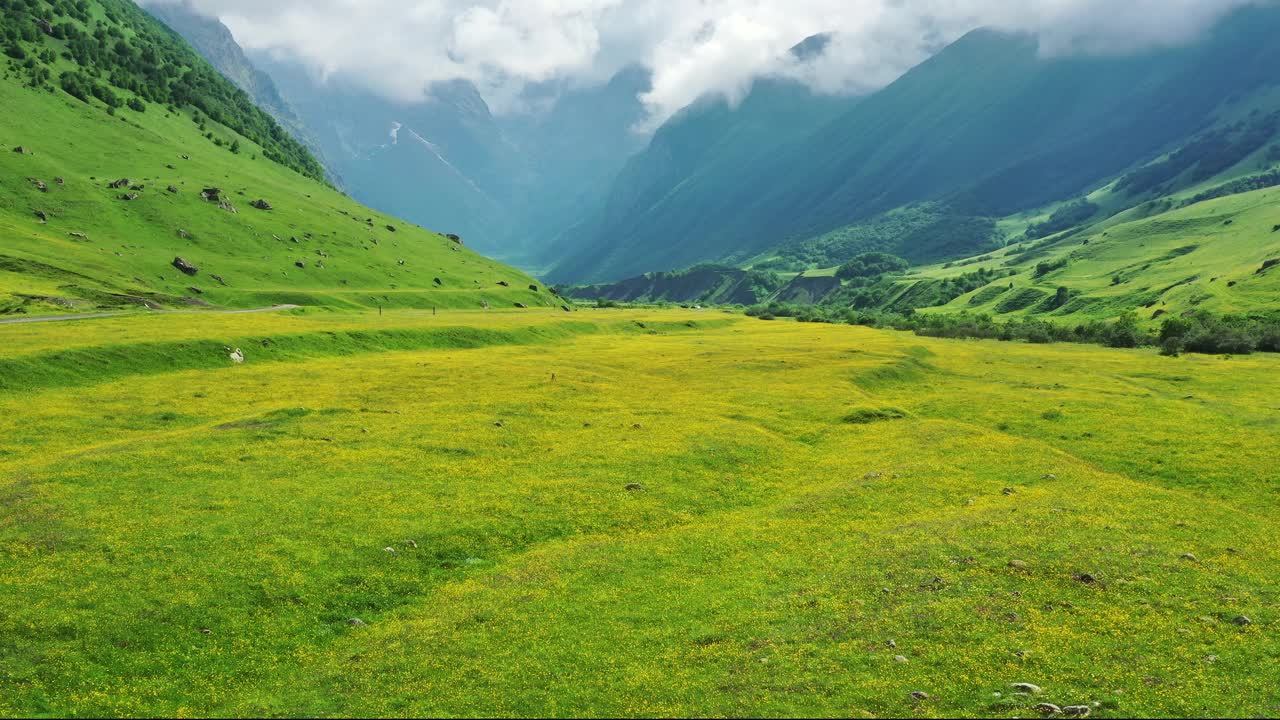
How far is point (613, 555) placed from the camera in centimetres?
3038

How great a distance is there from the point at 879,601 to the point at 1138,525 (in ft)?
55.9

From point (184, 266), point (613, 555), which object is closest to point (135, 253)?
point (184, 266)

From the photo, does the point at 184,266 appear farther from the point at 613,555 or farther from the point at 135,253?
the point at 613,555

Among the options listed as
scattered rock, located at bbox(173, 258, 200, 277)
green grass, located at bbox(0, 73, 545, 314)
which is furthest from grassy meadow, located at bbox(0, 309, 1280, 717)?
scattered rock, located at bbox(173, 258, 200, 277)

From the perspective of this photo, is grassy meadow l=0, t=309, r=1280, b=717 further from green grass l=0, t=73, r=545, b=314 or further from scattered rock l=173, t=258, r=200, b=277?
scattered rock l=173, t=258, r=200, b=277

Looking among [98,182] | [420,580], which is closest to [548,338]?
[420,580]

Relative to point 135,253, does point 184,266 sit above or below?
below

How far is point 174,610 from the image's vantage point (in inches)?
913

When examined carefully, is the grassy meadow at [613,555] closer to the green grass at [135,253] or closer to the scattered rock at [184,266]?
the green grass at [135,253]

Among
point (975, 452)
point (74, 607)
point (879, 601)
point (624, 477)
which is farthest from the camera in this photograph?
point (975, 452)

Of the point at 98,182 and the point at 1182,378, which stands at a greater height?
the point at 98,182

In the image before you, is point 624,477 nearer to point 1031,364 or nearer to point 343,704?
point 343,704

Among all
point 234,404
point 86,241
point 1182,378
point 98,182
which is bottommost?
point 1182,378

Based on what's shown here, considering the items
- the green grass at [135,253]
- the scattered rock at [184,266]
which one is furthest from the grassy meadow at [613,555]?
the scattered rock at [184,266]
